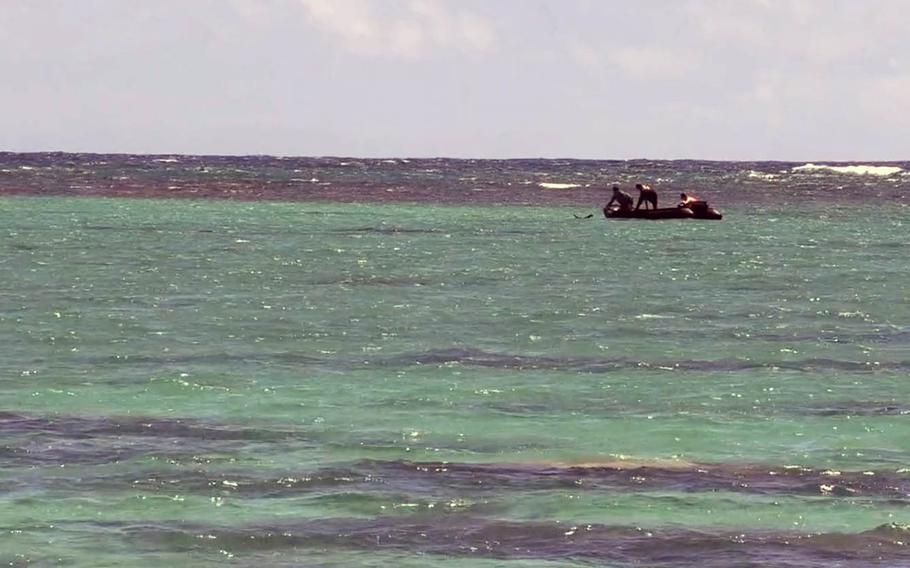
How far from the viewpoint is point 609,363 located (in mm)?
19438

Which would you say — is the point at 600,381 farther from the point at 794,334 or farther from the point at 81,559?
the point at 81,559

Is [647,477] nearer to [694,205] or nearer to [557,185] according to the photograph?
[694,205]

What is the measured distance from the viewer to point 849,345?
21.5 m

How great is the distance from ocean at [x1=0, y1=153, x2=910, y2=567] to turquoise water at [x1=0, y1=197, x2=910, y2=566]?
0.15 feet

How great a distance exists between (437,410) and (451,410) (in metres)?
0.13

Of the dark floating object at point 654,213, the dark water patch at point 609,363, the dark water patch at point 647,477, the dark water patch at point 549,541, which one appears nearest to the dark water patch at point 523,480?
the dark water patch at point 647,477

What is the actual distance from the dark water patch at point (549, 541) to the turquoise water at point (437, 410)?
35 mm

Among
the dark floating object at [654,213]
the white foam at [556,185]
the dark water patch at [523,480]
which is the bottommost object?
the white foam at [556,185]

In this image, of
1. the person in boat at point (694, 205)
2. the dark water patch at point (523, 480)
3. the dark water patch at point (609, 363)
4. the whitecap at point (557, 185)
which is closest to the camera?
the dark water patch at point (523, 480)

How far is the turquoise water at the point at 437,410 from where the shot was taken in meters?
11.0

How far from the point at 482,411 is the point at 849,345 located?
767 cm

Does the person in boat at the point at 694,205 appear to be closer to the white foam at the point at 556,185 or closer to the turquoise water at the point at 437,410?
the turquoise water at the point at 437,410

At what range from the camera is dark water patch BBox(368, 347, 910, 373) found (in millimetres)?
19031

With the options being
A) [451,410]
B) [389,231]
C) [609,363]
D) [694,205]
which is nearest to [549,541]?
[451,410]
